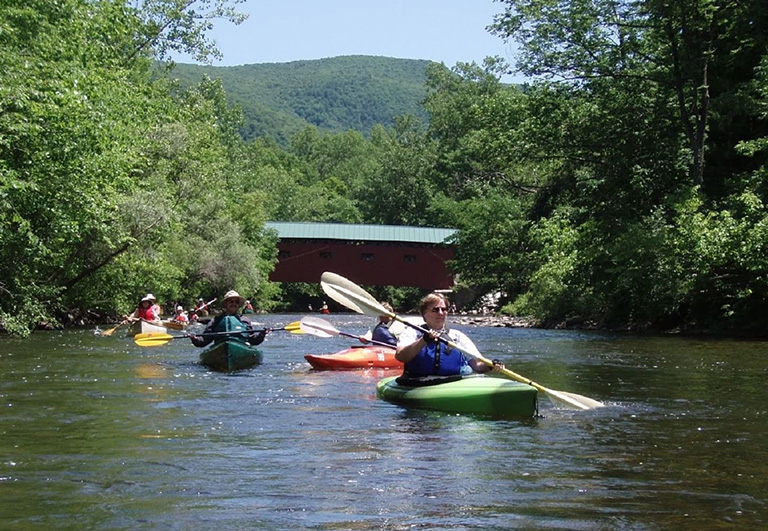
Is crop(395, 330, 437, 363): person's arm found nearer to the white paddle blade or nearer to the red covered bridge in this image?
the white paddle blade

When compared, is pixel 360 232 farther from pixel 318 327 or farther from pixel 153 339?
pixel 318 327

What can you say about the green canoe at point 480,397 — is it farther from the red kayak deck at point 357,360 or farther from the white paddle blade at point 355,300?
the red kayak deck at point 357,360

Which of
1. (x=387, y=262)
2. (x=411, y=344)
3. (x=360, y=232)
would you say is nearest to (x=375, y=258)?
(x=387, y=262)

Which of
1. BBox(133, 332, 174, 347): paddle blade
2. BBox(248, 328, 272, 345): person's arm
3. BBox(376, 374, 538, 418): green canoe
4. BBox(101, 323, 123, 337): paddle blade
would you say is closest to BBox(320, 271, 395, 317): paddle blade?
BBox(376, 374, 538, 418): green canoe

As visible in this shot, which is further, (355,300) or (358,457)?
(355,300)

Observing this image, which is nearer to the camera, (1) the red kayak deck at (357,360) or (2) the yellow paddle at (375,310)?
(2) the yellow paddle at (375,310)

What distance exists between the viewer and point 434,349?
32.7 ft

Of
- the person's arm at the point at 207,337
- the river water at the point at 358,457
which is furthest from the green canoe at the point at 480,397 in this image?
the person's arm at the point at 207,337

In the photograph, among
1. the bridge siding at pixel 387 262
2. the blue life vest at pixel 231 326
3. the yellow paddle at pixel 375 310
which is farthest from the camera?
the bridge siding at pixel 387 262

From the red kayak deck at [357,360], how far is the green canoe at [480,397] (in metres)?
5.60

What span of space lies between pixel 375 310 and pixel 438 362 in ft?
4.20

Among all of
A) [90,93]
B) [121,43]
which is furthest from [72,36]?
[121,43]

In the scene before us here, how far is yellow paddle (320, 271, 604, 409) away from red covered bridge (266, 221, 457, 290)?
45.4m

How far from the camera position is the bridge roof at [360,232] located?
58438mm
